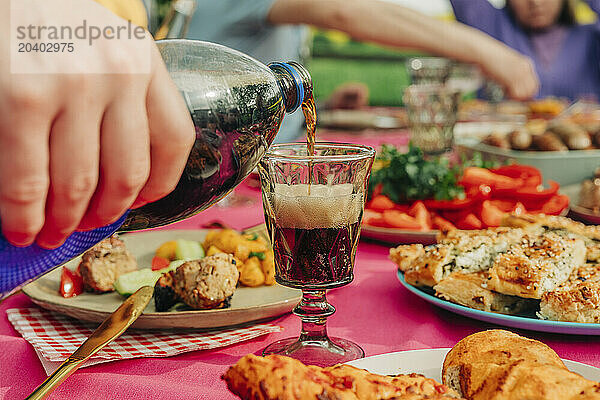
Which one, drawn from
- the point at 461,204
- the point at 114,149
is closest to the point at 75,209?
the point at 114,149

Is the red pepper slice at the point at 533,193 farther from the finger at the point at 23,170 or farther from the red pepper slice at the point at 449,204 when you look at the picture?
the finger at the point at 23,170

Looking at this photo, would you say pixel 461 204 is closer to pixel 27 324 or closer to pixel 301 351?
pixel 301 351

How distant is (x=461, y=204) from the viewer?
1.42 m

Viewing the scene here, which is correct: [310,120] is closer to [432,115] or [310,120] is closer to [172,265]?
[172,265]

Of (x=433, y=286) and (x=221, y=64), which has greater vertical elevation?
(x=221, y=64)

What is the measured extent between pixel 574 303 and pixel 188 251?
2.01 feet

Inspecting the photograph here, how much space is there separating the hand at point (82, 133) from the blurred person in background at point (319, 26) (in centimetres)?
215

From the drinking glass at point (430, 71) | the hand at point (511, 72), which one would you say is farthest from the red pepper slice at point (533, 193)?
the hand at point (511, 72)

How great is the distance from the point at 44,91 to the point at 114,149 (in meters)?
0.06

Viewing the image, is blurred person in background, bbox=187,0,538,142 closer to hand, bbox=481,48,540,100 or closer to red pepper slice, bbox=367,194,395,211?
hand, bbox=481,48,540,100

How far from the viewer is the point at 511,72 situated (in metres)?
3.16

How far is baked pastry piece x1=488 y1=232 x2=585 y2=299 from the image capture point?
857 mm

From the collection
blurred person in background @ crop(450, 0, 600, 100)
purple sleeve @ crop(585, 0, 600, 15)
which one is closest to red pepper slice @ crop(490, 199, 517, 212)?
blurred person in background @ crop(450, 0, 600, 100)

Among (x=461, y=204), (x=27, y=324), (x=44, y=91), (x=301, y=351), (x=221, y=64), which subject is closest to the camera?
(x=44, y=91)
